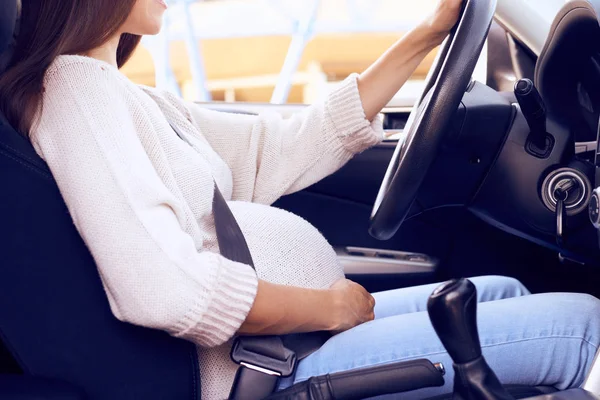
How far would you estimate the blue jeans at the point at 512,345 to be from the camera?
80 cm

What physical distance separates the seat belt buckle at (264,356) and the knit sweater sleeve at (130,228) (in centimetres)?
4

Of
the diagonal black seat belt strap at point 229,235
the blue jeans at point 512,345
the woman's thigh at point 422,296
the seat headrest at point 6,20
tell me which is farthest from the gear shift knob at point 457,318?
the seat headrest at point 6,20

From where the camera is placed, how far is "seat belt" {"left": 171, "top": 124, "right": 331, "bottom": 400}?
0.81 meters

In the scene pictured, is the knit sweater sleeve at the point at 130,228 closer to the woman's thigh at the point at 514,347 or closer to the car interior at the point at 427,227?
the car interior at the point at 427,227

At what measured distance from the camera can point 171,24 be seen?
4242 mm

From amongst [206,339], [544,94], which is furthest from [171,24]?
[206,339]

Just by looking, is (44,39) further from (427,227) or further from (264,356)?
(427,227)

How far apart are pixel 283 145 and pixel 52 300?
A: 0.60 m

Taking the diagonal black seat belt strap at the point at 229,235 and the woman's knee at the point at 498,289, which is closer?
the diagonal black seat belt strap at the point at 229,235

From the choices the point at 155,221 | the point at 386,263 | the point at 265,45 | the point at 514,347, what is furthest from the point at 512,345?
the point at 265,45

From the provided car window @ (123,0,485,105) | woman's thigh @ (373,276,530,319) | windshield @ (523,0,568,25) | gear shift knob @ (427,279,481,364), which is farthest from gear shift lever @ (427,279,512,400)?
car window @ (123,0,485,105)

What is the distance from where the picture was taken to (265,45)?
19.1ft

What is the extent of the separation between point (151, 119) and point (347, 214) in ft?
2.23

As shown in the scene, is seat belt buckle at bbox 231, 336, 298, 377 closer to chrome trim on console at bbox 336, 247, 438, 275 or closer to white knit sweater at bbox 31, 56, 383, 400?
white knit sweater at bbox 31, 56, 383, 400
